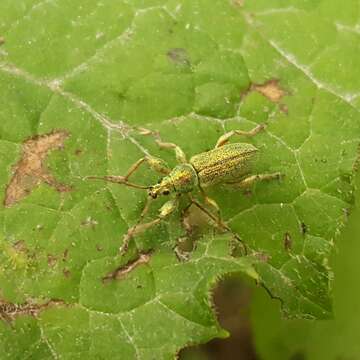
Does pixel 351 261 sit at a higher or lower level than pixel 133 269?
lower

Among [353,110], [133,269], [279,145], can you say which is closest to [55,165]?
[133,269]

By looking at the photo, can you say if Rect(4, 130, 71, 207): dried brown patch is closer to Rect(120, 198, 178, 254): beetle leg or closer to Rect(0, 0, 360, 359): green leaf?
Rect(0, 0, 360, 359): green leaf

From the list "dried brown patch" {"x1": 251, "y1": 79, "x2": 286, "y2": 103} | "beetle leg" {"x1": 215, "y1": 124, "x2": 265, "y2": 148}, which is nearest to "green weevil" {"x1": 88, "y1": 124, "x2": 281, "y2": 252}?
"beetle leg" {"x1": 215, "y1": 124, "x2": 265, "y2": 148}

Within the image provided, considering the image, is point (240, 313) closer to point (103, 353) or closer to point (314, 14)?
point (103, 353)

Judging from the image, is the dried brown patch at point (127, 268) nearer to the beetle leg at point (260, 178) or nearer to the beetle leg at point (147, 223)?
the beetle leg at point (147, 223)

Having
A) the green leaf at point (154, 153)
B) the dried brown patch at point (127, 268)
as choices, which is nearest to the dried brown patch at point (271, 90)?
the green leaf at point (154, 153)

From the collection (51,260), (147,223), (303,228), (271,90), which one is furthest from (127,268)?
(271,90)

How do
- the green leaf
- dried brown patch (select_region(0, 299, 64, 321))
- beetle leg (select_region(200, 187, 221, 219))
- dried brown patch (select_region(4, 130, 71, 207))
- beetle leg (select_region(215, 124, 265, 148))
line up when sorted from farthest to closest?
1. beetle leg (select_region(215, 124, 265, 148))
2. beetle leg (select_region(200, 187, 221, 219))
3. dried brown patch (select_region(4, 130, 71, 207))
4. the green leaf
5. dried brown patch (select_region(0, 299, 64, 321))

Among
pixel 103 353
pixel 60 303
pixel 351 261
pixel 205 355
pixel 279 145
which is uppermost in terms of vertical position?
pixel 279 145
